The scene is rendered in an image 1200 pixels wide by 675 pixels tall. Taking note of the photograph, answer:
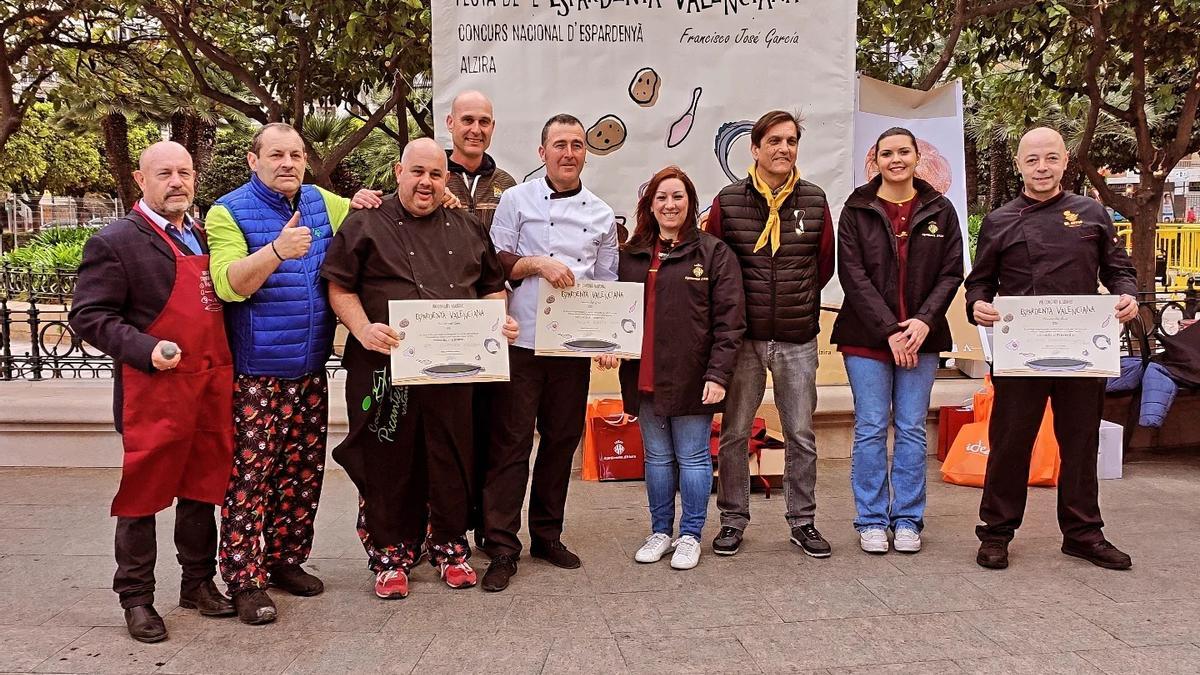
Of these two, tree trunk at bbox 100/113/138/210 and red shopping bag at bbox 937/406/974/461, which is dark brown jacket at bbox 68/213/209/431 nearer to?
red shopping bag at bbox 937/406/974/461

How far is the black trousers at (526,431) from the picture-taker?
4.34 metres

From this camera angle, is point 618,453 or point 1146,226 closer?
point 618,453

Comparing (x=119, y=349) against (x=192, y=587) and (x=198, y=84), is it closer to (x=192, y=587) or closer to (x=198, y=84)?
(x=192, y=587)

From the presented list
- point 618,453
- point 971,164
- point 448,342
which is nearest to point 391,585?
point 448,342

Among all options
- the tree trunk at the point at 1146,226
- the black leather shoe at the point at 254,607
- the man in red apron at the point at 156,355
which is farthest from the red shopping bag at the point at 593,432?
the tree trunk at the point at 1146,226

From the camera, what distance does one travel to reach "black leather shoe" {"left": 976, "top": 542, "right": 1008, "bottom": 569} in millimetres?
4414

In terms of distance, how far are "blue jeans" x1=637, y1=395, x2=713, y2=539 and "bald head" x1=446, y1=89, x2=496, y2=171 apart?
1.41m

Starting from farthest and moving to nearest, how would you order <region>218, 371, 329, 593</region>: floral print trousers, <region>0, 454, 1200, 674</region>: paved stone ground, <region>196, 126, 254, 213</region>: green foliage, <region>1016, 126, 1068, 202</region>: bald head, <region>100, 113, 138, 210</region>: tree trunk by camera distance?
<region>196, 126, 254, 213</region>: green foliage → <region>100, 113, 138, 210</region>: tree trunk → <region>1016, 126, 1068, 202</region>: bald head → <region>218, 371, 329, 593</region>: floral print trousers → <region>0, 454, 1200, 674</region>: paved stone ground

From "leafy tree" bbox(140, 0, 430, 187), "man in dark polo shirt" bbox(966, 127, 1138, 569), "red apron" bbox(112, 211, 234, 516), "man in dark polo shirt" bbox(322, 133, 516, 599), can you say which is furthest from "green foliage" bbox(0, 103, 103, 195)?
"man in dark polo shirt" bbox(966, 127, 1138, 569)

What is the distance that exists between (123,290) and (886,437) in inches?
135

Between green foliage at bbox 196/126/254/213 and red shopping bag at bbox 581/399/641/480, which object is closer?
red shopping bag at bbox 581/399/641/480

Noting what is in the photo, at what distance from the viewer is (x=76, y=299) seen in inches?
139

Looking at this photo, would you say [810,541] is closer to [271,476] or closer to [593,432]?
[593,432]

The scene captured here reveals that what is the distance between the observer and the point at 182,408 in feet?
11.9
